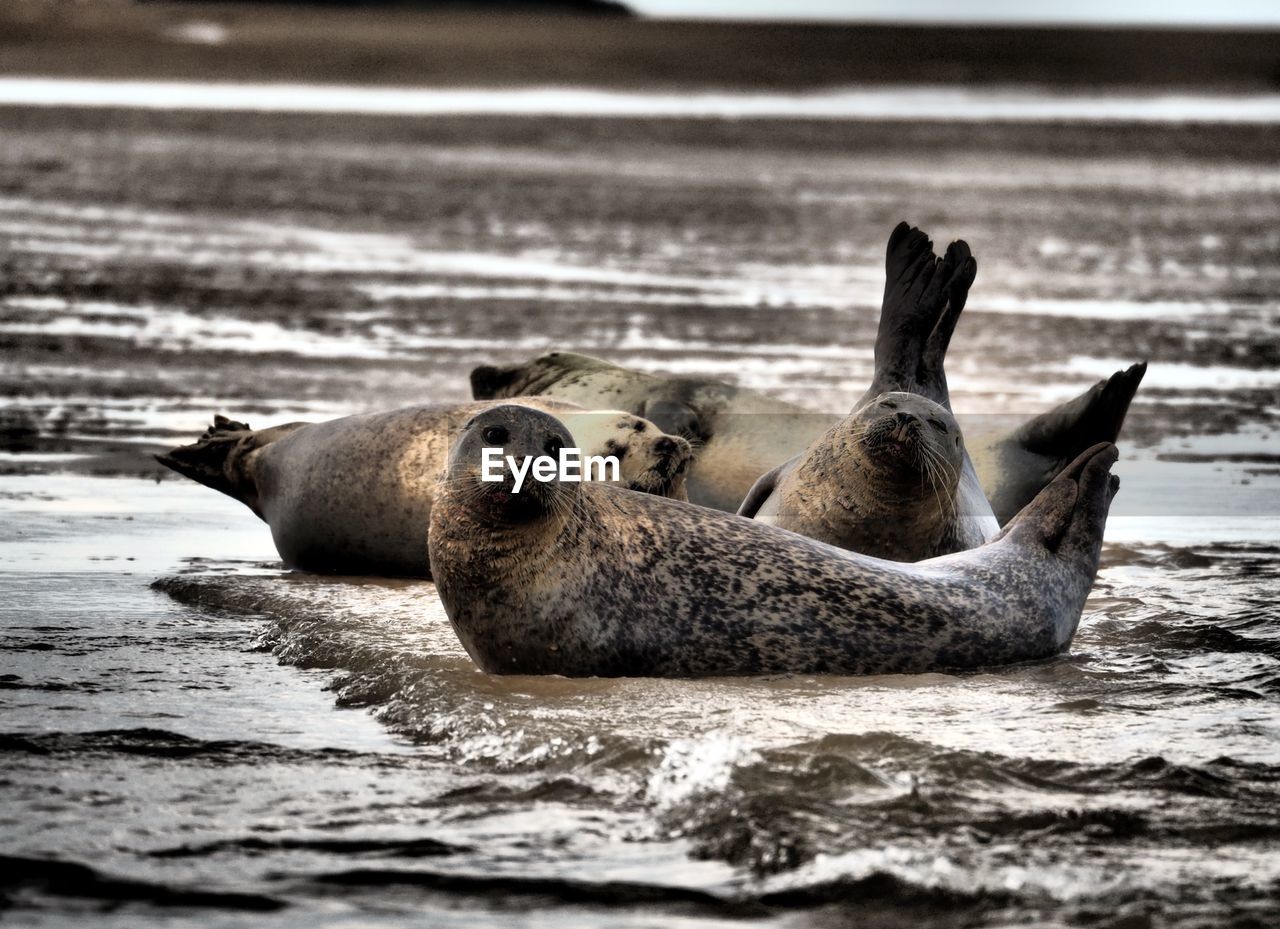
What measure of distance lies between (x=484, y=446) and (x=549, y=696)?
0.68 m

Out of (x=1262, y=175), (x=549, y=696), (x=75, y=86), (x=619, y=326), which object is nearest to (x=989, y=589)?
(x=549, y=696)

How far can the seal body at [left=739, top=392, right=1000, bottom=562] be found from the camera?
263 inches

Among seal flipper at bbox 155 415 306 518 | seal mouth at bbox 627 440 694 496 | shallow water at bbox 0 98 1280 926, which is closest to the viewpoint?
shallow water at bbox 0 98 1280 926

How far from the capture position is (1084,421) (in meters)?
8.34

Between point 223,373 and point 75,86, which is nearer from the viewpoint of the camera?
point 223,373

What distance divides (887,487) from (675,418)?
2017 millimetres

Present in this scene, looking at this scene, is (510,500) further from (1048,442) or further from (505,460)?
(1048,442)

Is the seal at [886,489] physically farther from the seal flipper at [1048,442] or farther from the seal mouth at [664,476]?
the seal flipper at [1048,442]

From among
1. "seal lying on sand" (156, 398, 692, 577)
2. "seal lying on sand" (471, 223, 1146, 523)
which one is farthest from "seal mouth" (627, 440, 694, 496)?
"seal lying on sand" (471, 223, 1146, 523)

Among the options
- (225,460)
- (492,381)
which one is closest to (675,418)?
(492,381)

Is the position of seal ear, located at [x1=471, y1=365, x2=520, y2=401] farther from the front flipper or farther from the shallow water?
the front flipper

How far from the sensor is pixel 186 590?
7359 millimetres

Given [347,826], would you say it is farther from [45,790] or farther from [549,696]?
[549,696]

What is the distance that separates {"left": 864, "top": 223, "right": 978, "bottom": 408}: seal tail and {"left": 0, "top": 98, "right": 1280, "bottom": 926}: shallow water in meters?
1.07
